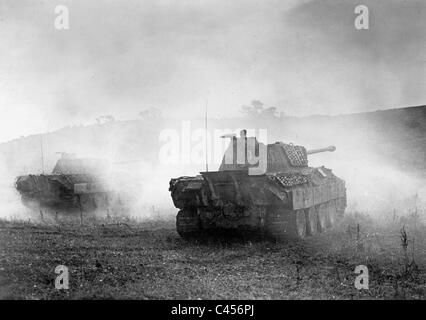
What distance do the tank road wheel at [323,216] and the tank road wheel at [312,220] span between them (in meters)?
0.26

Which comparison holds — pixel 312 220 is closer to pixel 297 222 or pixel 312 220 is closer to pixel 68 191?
pixel 297 222

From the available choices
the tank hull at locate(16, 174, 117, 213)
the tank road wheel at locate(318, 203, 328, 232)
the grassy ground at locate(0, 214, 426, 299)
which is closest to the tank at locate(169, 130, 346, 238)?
the grassy ground at locate(0, 214, 426, 299)

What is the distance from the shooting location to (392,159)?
37.5 meters

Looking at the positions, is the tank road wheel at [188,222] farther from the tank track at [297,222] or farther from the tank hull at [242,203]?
the tank track at [297,222]

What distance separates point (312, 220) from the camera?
48.6ft

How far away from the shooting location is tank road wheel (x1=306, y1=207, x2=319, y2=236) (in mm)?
14414

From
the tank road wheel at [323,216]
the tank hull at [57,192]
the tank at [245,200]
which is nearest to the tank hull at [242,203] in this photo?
the tank at [245,200]

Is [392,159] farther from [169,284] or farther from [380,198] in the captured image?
[169,284]

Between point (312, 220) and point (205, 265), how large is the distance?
18.1ft

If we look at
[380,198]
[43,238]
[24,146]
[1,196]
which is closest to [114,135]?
[24,146]

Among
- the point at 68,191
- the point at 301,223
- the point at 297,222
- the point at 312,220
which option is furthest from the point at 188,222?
the point at 68,191

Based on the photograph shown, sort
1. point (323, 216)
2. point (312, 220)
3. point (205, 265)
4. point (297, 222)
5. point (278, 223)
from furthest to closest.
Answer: point (323, 216) < point (312, 220) < point (297, 222) < point (278, 223) < point (205, 265)
